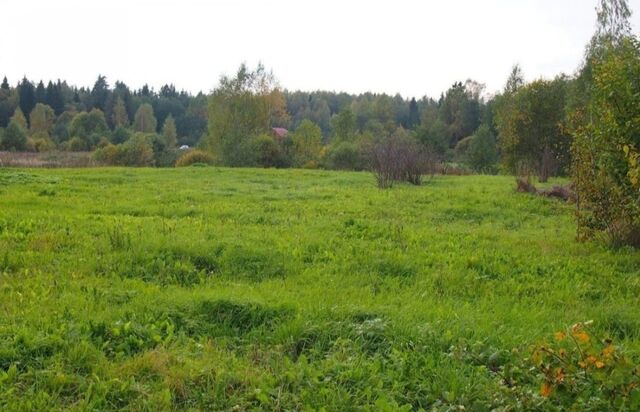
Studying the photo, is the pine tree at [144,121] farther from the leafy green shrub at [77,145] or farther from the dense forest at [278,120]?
the leafy green shrub at [77,145]

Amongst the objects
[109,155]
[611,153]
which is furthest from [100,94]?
[611,153]

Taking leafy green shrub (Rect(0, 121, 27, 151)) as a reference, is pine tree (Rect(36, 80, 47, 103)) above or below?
above

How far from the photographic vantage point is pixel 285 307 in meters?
4.95

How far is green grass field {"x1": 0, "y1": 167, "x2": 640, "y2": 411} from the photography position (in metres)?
3.60

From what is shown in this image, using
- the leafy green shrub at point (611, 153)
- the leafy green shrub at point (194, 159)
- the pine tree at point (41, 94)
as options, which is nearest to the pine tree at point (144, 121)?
the pine tree at point (41, 94)

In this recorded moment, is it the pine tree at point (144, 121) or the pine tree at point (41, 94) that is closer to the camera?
the pine tree at point (144, 121)

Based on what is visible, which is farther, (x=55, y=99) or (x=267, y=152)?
(x=55, y=99)

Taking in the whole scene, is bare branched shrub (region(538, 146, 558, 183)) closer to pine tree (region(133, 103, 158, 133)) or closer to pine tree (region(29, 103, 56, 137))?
pine tree (region(29, 103, 56, 137))

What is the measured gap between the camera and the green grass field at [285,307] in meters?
3.60

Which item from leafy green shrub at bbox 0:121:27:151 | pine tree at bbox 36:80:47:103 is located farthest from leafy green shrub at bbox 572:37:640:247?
pine tree at bbox 36:80:47:103

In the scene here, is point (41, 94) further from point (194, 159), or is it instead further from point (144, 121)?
point (194, 159)

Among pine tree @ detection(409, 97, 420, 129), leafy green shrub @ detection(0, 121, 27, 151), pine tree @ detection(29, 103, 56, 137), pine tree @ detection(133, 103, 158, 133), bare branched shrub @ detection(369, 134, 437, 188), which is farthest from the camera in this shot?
pine tree @ detection(409, 97, 420, 129)

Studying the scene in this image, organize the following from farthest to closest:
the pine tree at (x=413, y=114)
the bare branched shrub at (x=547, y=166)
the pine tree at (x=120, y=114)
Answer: the pine tree at (x=413, y=114)
the pine tree at (x=120, y=114)
the bare branched shrub at (x=547, y=166)

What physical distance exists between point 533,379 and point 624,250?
5.56 metres
